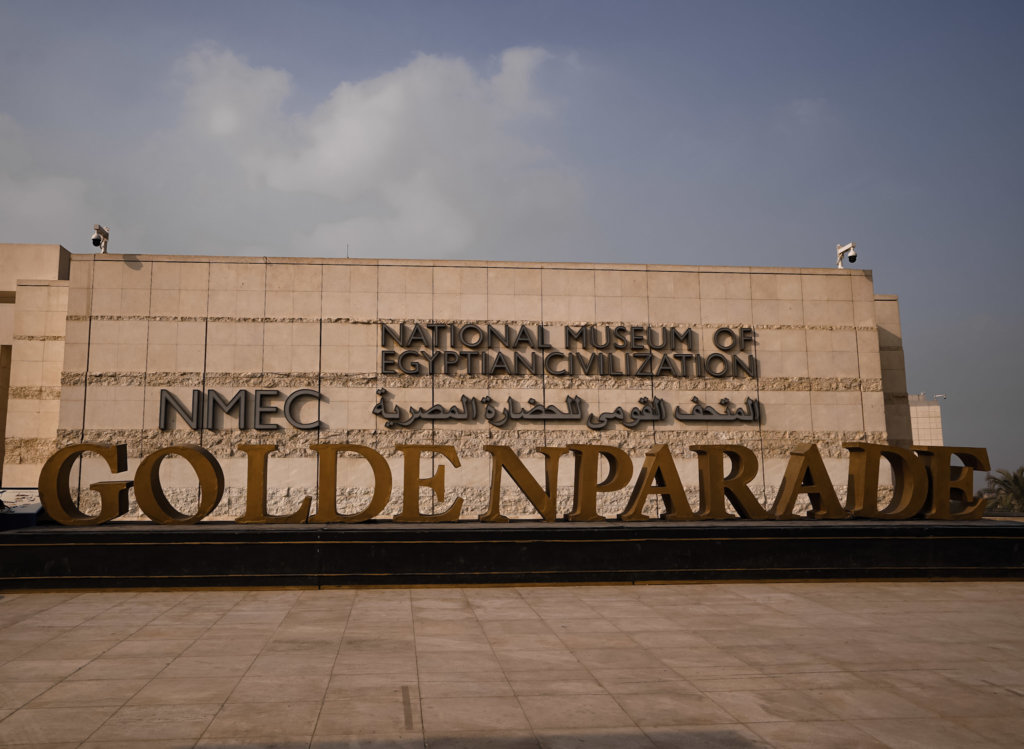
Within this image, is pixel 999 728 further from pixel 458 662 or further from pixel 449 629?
pixel 449 629

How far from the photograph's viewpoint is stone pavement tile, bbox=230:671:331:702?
682 cm

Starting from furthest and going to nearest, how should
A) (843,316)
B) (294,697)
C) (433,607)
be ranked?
(843,316), (433,607), (294,697)

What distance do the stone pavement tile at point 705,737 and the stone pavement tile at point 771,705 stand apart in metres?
0.33

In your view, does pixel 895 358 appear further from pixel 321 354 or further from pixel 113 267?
pixel 113 267

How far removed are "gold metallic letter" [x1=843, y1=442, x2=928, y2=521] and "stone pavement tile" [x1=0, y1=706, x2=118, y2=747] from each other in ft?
45.0

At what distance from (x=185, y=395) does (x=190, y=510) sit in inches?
142

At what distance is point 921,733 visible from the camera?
6.06 m

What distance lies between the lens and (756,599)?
1205cm

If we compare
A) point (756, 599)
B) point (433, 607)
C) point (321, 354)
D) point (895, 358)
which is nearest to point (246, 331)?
point (321, 354)

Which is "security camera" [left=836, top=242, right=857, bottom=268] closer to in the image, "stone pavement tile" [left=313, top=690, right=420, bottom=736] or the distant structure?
"stone pavement tile" [left=313, top=690, right=420, bottom=736]

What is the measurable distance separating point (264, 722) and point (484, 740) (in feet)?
6.58

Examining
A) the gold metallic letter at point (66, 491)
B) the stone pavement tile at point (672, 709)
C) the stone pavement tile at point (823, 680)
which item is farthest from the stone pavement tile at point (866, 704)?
the gold metallic letter at point (66, 491)

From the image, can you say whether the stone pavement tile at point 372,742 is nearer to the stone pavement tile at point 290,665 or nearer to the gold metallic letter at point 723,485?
the stone pavement tile at point 290,665

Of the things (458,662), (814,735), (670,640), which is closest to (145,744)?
(458,662)
